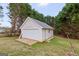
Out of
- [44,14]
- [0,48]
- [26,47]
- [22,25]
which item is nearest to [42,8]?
[44,14]

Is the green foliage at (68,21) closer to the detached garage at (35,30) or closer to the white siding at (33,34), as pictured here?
the detached garage at (35,30)

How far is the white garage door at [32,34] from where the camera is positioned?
371 centimetres

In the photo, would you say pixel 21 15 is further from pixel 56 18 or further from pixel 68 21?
pixel 68 21

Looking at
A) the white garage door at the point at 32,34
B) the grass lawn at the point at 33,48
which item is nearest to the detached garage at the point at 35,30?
the white garage door at the point at 32,34

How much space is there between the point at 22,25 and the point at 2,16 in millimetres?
324

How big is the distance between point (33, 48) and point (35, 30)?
0.88ft

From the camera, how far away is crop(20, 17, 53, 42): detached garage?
3.70 meters

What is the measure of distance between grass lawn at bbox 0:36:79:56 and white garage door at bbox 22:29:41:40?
12 cm

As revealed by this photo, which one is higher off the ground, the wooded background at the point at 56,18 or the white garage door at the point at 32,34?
the wooded background at the point at 56,18

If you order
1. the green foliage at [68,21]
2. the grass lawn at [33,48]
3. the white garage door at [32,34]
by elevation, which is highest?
the green foliage at [68,21]

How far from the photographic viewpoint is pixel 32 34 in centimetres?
372

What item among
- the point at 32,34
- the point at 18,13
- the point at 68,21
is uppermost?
the point at 18,13

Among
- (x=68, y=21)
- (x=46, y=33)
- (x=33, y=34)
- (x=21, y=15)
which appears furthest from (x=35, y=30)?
(x=68, y=21)

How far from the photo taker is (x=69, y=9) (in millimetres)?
3717
